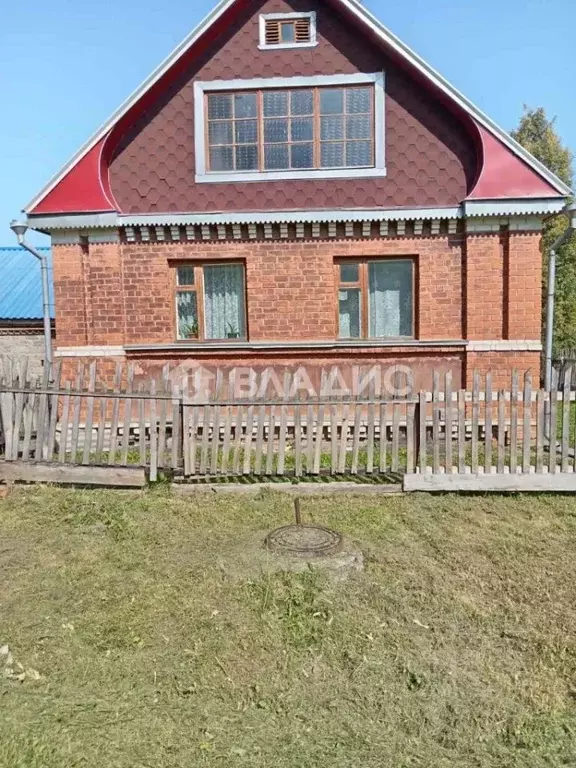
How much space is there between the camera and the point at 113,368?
34.6 ft

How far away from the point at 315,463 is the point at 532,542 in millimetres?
2656

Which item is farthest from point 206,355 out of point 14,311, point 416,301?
point 14,311

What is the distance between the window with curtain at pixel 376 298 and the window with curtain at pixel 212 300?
75.2 inches

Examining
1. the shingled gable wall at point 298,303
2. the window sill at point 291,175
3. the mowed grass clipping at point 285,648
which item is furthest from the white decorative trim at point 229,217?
the mowed grass clipping at point 285,648

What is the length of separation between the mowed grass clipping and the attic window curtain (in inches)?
211

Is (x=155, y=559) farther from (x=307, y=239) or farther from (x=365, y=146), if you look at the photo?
(x=365, y=146)

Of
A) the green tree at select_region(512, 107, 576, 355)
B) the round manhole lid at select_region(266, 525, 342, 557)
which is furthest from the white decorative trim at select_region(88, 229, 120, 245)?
the green tree at select_region(512, 107, 576, 355)

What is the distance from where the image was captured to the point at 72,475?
736cm

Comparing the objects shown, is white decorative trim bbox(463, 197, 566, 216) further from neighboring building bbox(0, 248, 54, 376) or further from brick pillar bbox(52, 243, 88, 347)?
neighboring building bbox(0, 248, 54, 376)

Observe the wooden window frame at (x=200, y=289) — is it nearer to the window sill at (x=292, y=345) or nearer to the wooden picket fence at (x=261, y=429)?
the window sill at (x=292, y=345)

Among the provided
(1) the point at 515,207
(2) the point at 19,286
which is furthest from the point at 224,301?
(2) the point at 19,286

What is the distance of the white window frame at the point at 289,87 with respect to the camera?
1019 centimetres

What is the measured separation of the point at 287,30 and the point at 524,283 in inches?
242

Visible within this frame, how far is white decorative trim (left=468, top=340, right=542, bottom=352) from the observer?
10172 mm
